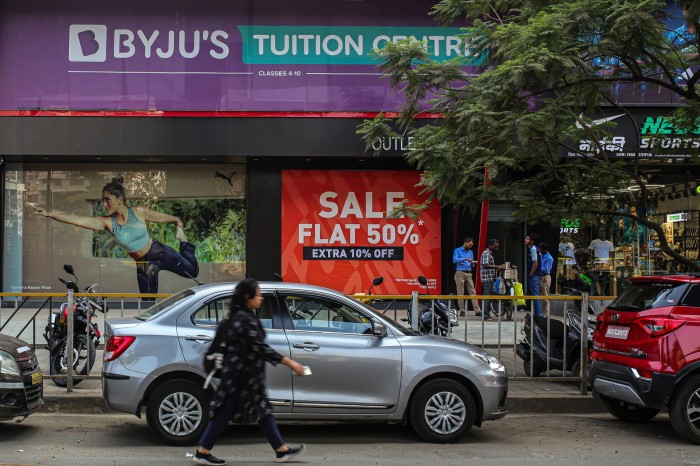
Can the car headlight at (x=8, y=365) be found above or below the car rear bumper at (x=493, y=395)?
above

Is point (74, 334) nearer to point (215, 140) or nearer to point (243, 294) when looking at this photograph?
point (243, 294)

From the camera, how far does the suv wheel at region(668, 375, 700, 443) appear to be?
7.02 meters

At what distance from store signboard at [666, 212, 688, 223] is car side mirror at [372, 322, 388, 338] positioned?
517 inches

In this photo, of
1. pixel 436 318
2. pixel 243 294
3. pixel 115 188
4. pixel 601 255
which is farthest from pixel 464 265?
pixel 243 294

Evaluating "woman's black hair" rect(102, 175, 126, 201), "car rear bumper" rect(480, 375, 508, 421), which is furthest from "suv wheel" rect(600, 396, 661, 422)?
"woman's black hair" rect(102, 175, 126, 201)

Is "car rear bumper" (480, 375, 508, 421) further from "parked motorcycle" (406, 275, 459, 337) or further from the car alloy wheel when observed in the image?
"parked motorcycle" (406, 275, 459, 337)

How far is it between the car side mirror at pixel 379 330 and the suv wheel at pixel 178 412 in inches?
68.0

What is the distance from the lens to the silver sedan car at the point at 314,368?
6.70 metres

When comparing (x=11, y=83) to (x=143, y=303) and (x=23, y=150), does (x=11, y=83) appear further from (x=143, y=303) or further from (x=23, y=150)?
(x=143, y=303)

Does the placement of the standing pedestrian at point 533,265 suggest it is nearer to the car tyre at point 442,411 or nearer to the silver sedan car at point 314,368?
the silver sedan car at point 314,368

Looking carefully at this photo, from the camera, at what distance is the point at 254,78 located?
54.6ft

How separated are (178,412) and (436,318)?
3.84 metres

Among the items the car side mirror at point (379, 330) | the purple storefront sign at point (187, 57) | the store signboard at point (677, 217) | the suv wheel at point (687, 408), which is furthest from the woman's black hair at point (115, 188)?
the suv wheel at point (687, 408)

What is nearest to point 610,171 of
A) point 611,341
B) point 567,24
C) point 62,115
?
point 567,24
